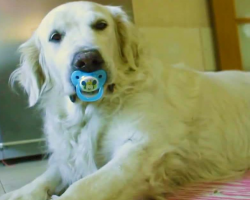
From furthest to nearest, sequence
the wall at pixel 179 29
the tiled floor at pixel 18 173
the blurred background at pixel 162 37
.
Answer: the wall at pixel 179 29 < the blurred background at pixel 162 37 < the tiled floor at pixel 18 173

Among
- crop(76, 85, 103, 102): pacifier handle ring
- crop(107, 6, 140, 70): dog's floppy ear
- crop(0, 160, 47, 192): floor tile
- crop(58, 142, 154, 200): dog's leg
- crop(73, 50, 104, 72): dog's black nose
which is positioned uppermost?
crop(107, 6, 140, 70): dog's floppy ear

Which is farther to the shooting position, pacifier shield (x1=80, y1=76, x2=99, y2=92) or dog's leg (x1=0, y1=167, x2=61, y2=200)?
dog's leg (x1=0, y1=167, x2=61, y2=200)

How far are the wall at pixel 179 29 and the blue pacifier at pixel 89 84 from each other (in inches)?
68.3

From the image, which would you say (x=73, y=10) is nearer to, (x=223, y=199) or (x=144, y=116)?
(x=144, y=116)

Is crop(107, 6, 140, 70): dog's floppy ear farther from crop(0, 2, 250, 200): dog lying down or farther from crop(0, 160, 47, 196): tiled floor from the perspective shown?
crop(0, 160, 47, 196): tiled floor

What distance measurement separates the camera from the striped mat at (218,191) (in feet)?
3.76

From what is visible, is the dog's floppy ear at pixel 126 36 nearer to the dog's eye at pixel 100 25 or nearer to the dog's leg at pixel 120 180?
the dog's eye at pixel 100 25

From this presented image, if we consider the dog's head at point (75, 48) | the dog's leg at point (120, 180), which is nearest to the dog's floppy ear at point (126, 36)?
the dog's head at point (75, 48)

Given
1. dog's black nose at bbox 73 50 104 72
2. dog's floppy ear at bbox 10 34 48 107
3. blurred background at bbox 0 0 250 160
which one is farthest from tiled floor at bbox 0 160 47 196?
dog's black nose at bbox 73 50 104 72

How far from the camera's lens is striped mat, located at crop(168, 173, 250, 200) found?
115 cm

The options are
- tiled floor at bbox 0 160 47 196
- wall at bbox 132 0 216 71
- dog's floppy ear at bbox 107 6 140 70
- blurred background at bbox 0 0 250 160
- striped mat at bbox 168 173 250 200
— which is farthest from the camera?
wall at bbox 132 0 216 71

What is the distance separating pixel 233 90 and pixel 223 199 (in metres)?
0.60

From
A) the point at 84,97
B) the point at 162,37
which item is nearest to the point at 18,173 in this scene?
the point at 84,97

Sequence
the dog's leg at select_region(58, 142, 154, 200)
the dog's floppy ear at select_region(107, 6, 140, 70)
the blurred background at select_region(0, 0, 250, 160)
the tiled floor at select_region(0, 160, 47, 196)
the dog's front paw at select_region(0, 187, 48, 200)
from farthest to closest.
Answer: the blurred background at select_region(0, 0, 250, 160) < the tiled floor at select_region(0, 160, 47, 196) < the dog's floppy ear at select_region(107, 6, 140, 70) < the dog's front paw at select_region(0, 187, 48, 200) < the dog's leg at select_region(58, 142, 154, 200)
